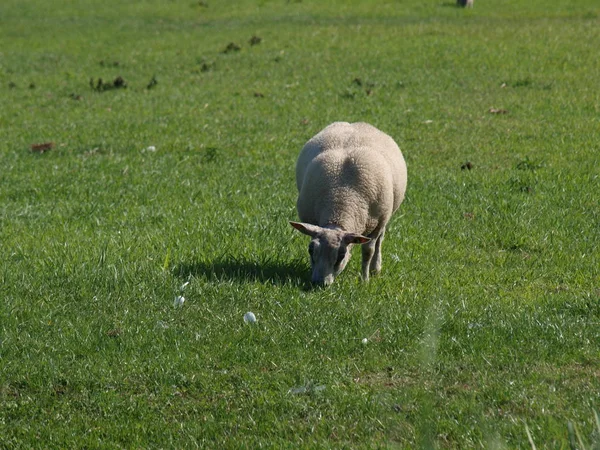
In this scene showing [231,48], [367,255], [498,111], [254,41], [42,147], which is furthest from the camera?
[254,41]

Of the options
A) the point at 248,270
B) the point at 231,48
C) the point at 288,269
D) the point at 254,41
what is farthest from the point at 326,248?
the point at 254,41

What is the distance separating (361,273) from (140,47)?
59.8 ft

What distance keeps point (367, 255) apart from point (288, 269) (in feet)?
2.35

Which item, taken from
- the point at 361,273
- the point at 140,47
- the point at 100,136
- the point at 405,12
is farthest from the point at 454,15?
the point at 361,273

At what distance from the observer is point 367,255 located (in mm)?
7887

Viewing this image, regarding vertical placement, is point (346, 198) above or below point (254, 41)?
above

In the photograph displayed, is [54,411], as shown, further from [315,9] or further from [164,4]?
[164,4]

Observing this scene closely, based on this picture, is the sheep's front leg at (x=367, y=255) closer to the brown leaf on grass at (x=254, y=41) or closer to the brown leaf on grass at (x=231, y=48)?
the brown leaf on grass at (x=231, y=48)

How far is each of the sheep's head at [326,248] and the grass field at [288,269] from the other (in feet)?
0.46

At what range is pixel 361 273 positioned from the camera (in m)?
8.05

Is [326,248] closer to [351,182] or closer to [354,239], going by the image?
[354,239]

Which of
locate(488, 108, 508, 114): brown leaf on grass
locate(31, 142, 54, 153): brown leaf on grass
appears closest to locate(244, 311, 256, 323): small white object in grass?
locate(31, 142, 54, 153): brown leaf on grass

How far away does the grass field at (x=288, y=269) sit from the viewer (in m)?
5.51

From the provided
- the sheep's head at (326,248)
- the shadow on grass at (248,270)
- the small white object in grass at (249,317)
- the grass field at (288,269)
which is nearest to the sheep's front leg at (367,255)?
the grass field at (288,269)
